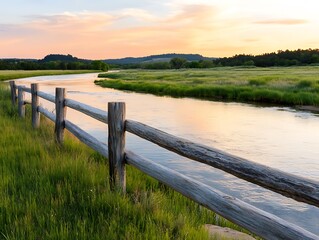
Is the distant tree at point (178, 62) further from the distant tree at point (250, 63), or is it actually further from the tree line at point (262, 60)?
the distant tree at point (250, 63)

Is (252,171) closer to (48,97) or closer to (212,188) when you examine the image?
(212,188)

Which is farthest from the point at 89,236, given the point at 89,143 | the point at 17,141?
the point at 17,141

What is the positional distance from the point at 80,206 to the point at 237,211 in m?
1.98

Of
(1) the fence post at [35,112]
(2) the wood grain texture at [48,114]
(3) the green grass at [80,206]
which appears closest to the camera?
(3) the green grass at [80,206]

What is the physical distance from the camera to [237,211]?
327cm

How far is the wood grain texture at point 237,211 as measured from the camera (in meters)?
2.80

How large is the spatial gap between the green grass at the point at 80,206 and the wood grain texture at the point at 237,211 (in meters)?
0.41

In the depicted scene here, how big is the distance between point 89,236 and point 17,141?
16.9 feet

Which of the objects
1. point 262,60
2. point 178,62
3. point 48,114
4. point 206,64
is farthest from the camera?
point 178,62

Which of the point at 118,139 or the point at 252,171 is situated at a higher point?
the point at 252,171

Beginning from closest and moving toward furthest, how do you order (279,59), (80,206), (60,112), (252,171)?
1. (252,171)
2. (80,206)
3. (60,112)
4. (279,59)

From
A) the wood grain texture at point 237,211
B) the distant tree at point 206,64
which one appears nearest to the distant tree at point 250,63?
the distant tree at point 206,64

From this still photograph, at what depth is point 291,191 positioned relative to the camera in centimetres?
283

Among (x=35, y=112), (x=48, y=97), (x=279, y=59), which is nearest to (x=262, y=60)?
(x=279, y=59)
